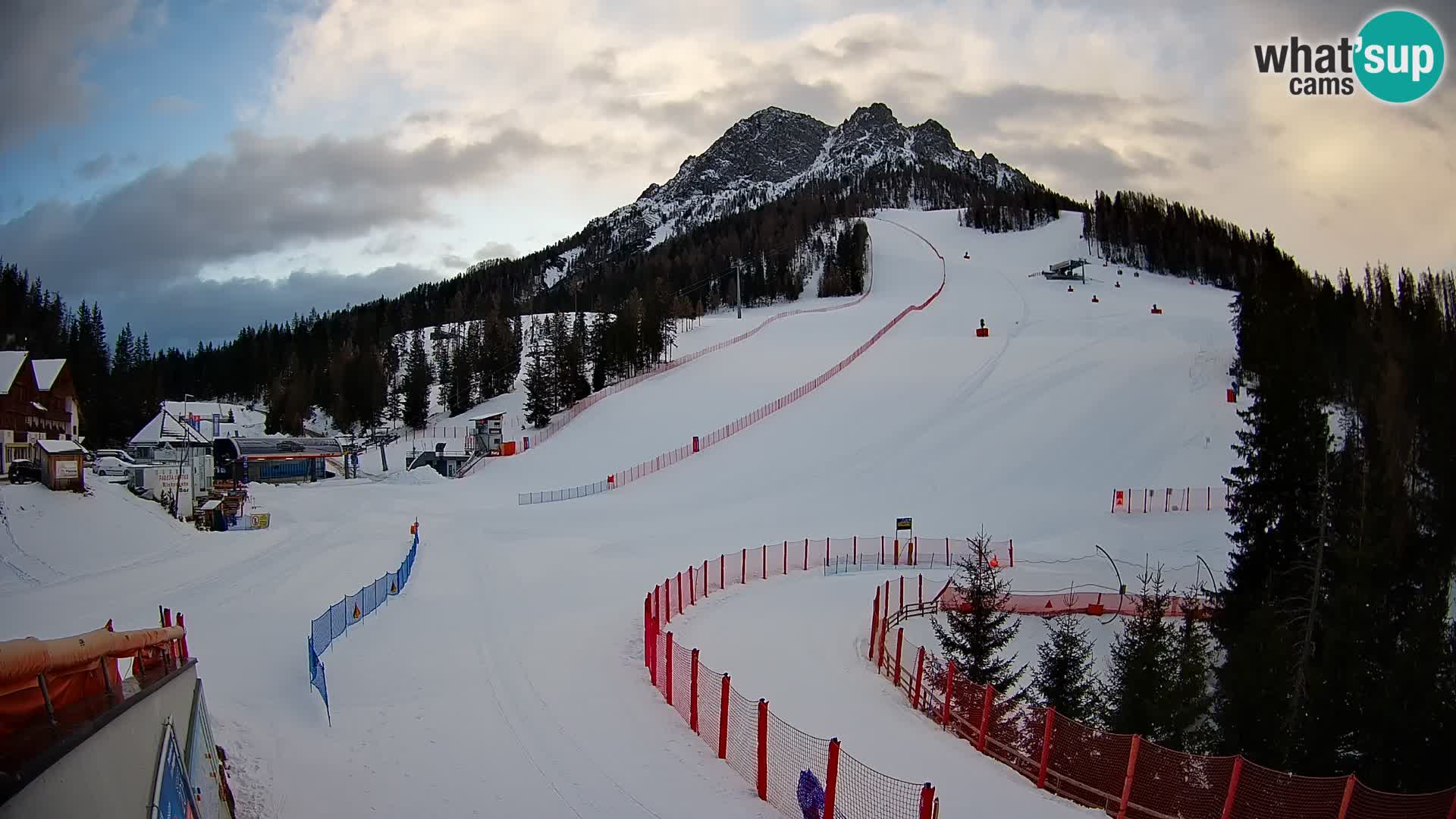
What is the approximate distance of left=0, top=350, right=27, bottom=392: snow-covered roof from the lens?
1741 inches

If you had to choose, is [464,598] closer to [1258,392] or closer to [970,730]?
[970,730]

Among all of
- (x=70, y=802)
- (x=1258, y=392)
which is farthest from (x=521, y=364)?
(x=70, y=802)

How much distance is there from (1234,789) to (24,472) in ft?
134

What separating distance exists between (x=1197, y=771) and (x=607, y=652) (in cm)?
1118

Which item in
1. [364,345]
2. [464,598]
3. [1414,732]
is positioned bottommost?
[1414,732]

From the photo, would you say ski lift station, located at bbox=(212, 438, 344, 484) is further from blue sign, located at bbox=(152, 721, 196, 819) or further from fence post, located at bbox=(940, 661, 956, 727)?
blue sign, located at bbox=(152, 721, 196, 819)

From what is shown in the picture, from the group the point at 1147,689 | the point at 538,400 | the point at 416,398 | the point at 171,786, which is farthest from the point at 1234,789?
the point at 416,398

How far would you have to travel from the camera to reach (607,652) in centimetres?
1789

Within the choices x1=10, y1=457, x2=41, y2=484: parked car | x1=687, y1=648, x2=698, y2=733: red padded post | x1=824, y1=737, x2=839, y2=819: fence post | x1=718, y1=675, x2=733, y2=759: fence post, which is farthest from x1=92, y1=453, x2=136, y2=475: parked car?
x1=824, y1=737, x2=839, y2=819: fence post

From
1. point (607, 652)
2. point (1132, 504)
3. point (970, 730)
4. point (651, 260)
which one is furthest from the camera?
point (651, 260)

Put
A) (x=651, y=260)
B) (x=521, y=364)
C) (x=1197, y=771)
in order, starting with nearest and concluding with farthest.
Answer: (x=1197, y=771), (x=521, y=364), (x=651, y=260)

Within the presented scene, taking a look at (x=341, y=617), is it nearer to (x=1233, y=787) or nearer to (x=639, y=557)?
(x=639, y=557)

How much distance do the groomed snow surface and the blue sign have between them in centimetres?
396

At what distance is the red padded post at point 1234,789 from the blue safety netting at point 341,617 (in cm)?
1233
